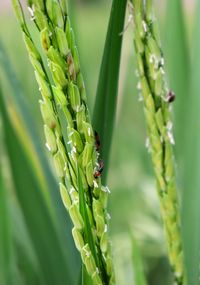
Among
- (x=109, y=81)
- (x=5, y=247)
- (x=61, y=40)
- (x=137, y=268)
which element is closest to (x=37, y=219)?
(x=5, y=247)

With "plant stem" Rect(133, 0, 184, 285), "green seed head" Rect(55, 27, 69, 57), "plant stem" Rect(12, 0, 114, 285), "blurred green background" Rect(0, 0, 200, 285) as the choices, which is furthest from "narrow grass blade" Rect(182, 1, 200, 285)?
"green seed head" Rect(55, 27, 69, 57)

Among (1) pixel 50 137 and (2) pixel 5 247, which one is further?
(2) pixel 5 247

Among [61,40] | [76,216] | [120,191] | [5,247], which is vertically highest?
[61,40]

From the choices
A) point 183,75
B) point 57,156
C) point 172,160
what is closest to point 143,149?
point 183,75

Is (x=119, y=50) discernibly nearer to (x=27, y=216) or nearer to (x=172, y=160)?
(x=172, y=160)

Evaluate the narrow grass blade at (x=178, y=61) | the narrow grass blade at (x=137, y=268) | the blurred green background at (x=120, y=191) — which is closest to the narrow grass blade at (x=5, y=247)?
the blurred green background at (x=120, y=191)

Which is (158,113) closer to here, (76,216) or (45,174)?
(76,216)

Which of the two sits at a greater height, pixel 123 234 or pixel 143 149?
pixel 143 149

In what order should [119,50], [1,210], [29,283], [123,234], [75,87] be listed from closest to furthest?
[75,87], [119,50], [1,210], [29,283], [123,234]
